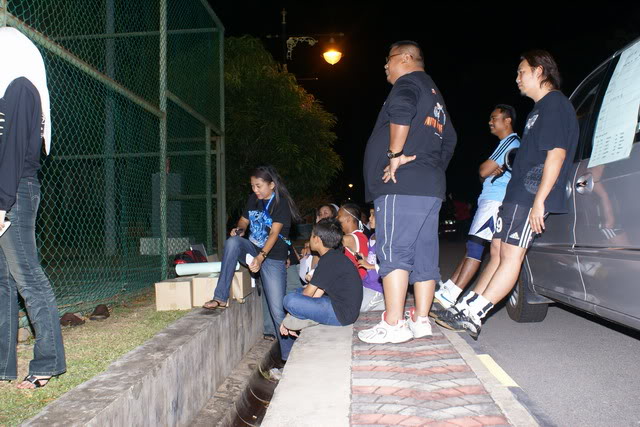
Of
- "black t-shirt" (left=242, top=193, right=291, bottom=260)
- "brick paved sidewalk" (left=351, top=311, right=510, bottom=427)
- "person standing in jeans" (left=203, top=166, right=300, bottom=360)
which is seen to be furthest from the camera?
"black t-shirt" (left=242, top=193, right=291, bottom=260)

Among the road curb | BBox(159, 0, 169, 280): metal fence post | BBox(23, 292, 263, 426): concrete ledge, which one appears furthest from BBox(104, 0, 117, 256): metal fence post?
the road curb

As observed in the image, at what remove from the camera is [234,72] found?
1349 centimetres

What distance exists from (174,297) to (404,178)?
8.05 ft

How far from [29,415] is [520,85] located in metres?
3.66

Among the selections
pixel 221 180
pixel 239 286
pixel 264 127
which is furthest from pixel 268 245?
pixel 264 127

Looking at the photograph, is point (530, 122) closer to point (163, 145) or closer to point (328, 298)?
point (328, 298)

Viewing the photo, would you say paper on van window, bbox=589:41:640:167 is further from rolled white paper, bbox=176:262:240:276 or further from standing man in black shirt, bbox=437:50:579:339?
rolled white paper, bbox=176:262:240:276

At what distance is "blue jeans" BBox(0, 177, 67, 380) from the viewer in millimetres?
2918

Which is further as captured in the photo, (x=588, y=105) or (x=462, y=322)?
(x=588, y=105)

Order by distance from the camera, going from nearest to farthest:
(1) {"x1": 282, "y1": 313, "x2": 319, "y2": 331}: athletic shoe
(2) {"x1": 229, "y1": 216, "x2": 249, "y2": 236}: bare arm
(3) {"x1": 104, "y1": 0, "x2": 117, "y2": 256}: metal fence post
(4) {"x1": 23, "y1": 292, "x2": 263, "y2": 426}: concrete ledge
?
1. (4) {"x1": 23, "y1": 292, "x2": 263, "y2": 426}: concrete ledge
2. (1) {"x1": 282, "y1": 313, "x2": 319, "y2": 331}: athletic shoe
3. (2) {"x1": 229, "y1": 216, "x2": 249, "y2": 236}: bare arm
4. (3) {"x1": 104, "y1": 0, "x2": 117, "y2": 256}: metal fence post

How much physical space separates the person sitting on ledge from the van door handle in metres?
1.83

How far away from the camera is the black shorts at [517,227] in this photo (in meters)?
3.82

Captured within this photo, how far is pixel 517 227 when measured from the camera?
386cm

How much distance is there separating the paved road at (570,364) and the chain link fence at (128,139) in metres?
3.46
